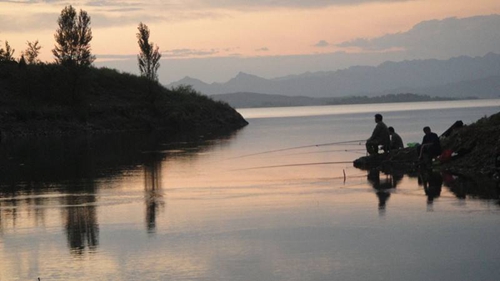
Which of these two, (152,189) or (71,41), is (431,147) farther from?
(71,41)

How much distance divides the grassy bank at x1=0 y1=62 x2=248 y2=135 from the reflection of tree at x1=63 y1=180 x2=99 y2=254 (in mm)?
50058

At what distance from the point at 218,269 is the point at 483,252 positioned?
401cm

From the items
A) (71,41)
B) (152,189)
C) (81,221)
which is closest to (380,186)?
(152,189)

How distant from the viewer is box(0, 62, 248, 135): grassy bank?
7425 centimetres

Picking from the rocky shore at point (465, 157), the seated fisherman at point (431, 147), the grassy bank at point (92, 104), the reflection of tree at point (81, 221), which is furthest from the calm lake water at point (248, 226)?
the grassy bank at point (92, 104)

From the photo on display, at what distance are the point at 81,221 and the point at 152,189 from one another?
20.1ft

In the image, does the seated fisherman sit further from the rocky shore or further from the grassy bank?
the grassy bank

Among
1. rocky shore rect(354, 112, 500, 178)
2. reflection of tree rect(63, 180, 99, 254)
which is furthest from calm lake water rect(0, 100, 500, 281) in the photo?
rocky shore rect(354, 112, 500, 178)

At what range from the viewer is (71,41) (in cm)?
7831

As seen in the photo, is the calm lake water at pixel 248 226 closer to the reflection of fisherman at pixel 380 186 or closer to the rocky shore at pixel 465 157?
the reflection of fisherman at pixel 380 186

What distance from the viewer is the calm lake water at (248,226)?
12383 millimetres

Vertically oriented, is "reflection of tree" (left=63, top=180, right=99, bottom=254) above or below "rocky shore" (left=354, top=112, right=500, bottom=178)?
below

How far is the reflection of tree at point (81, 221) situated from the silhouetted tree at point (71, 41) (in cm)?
5754

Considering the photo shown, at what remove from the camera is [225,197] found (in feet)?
69.1
